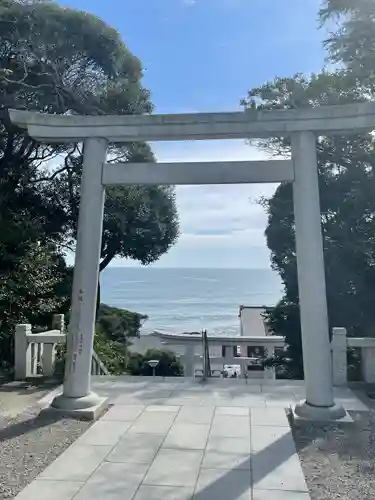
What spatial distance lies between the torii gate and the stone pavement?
53 centimetres

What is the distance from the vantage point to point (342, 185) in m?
10.1

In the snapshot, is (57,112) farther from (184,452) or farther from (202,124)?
(184,452)

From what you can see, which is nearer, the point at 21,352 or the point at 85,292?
the point at 85,292

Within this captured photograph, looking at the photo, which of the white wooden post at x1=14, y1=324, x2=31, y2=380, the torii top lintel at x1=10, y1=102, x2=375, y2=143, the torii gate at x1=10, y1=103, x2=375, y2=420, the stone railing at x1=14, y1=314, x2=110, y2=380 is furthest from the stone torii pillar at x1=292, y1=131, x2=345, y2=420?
the white wooden post at x1=14, y1=324, x2=31, y2=380

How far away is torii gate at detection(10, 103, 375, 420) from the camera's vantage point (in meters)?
4.86

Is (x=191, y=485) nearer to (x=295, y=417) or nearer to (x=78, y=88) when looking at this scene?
(x=295, y=417)

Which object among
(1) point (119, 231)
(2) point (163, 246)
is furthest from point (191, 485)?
(2) point (163, 246)

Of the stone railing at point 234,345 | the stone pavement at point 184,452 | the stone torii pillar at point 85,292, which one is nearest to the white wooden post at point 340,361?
the stone pavement at point 184,452

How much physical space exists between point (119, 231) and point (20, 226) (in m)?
3.23

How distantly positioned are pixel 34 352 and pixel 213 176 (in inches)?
153

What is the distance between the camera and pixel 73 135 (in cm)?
524

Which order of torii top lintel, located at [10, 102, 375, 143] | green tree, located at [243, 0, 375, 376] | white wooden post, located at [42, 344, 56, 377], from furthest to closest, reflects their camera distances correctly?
green tree, located at [243, 0, 375, 376], white wooden post, located at [42, 344, 56, 377], torii top lintel, located at [10, 102, 375, 143]

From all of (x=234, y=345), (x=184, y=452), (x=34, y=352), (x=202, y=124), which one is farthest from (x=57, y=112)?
(x=184, y=452)

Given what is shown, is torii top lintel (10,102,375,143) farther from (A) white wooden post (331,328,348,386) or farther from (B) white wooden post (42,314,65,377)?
(B) white wooden post (42,314,65,377)
